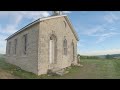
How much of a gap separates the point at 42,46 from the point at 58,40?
2.61 meters

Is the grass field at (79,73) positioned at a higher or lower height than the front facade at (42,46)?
lower

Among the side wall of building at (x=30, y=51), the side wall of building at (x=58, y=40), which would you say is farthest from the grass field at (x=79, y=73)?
the side wall of building at (x=58, y=40)

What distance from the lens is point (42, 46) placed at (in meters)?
12.5

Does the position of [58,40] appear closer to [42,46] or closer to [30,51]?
[42,46]

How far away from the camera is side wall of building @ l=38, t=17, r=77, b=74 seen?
1247cm

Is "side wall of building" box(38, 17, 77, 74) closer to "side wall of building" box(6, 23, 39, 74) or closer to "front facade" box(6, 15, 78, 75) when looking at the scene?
"front facade" box(6, 15, 78, 75)

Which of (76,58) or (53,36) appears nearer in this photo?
(53,36)

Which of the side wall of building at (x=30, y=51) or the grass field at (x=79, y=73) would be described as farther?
the side wall of building at (x=30, y=51)

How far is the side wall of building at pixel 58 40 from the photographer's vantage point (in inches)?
491

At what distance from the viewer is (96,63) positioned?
747 inches

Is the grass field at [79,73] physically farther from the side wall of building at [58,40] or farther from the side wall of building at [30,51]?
the side wall of building at [58,40]
